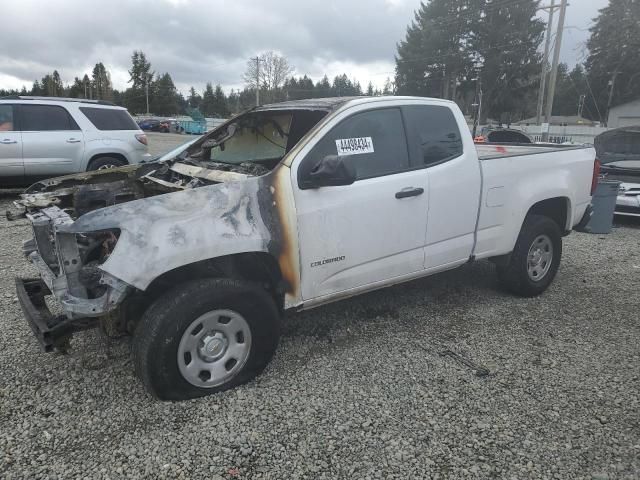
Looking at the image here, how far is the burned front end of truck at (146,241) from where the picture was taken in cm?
265

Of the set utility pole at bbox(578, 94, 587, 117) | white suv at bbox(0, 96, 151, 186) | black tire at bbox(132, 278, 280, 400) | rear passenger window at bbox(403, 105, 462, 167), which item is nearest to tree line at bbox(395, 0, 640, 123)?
utility pole at bbox(578, 94, 587, 117)

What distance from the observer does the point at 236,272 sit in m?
3.26

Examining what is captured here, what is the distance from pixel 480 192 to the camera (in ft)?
13.6

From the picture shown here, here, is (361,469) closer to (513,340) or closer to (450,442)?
(450,442)

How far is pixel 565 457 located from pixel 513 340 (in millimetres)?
1403

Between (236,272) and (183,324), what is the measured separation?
581 mm

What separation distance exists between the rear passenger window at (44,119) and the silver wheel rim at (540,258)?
8242 millimetres

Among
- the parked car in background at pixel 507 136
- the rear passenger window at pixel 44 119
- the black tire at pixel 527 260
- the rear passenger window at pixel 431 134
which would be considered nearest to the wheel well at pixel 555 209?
the black tire at pixel 527 260

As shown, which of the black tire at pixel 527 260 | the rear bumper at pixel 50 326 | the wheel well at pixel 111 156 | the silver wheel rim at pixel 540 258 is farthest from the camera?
the wheel well at pixel 111 156

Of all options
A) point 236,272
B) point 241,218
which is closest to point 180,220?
point 241,218

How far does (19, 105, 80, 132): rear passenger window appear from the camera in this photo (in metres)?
8.91

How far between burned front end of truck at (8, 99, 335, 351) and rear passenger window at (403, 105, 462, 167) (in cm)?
73

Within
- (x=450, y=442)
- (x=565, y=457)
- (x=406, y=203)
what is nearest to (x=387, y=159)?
(x=406, y=203)

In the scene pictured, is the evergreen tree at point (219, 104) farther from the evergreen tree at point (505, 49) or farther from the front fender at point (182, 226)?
the front fender at point (182, 226)
